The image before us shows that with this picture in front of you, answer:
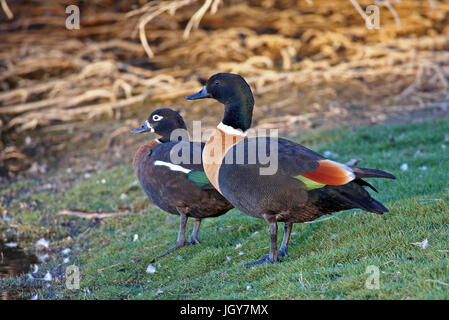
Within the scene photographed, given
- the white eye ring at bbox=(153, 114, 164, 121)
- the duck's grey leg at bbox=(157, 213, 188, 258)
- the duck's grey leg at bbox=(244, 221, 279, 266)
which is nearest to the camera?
the duck's grey leg at bbox=(244, 221, 279, 266)

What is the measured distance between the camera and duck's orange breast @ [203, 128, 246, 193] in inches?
192

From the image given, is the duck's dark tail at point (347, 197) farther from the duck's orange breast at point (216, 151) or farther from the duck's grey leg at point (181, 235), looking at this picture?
the duck's grey leg at point (181, 235)

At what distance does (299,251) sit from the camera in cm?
512

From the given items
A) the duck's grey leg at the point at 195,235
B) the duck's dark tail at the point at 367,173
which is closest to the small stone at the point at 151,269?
the duck's grey leg at the point at 195,235

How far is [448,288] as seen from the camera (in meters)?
3.57

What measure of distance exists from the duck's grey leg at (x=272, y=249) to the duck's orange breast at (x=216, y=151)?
573mm

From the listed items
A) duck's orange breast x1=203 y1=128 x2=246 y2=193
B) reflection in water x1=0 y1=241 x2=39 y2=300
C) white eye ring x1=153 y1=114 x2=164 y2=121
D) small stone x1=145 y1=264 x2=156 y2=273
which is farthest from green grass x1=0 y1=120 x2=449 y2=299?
white eye ring x1=153 y1=114 x2=164 y2=121

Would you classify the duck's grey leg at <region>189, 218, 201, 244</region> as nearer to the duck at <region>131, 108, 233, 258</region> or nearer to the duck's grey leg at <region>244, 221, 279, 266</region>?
the duck at <region>131, 108, 233, 258</region>

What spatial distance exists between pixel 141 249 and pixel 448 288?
349 cm

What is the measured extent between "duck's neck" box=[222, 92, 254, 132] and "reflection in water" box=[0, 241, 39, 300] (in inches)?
112

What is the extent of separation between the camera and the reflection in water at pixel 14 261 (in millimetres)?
6230

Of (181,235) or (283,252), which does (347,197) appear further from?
(181,235)

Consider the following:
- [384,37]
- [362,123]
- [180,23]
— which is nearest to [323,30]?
[384,37]

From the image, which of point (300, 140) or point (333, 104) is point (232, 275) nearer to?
point (300, 140)
